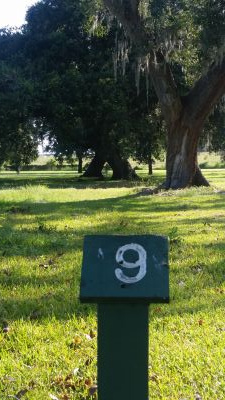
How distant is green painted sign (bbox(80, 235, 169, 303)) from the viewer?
2.11m

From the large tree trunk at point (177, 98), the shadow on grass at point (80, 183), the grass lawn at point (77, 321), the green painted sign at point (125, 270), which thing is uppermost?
the large tree trunk at point (177, 98)

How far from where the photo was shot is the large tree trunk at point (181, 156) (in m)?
20.0

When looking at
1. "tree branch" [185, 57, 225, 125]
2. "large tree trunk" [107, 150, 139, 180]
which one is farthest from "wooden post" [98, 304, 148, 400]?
"large tree trunk" [107, 150, 139, 180]

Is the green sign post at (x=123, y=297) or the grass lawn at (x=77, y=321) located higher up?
the green sign post at (x=123, y=297)

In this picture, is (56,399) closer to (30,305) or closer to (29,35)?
(30,305)

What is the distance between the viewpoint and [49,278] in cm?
570

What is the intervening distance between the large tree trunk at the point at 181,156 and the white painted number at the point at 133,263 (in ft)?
58.8

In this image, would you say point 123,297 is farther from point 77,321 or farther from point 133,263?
point 77,321

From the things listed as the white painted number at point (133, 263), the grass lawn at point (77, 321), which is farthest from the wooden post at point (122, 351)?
the grass lawn at point (77, 321)

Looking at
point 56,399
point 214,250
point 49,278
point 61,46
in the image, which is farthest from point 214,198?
point 61,46

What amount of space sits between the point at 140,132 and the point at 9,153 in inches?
315

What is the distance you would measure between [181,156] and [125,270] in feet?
60.3

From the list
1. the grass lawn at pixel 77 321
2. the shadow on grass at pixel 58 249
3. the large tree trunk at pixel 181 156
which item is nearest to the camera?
the grass lawn at pixel 77 321

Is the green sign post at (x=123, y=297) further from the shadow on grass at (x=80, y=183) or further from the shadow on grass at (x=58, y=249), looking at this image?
the shadow on grass at (x=80, y=183)
